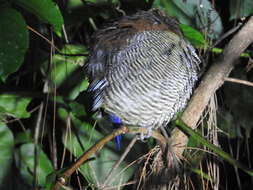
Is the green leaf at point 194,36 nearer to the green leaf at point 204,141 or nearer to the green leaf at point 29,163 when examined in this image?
the green leaf at point 204,141

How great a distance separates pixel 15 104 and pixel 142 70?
77cm

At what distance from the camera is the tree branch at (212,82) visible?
1549mm

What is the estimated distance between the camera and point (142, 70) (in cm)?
139

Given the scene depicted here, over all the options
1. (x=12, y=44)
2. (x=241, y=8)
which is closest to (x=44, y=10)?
(x=12, y=44)

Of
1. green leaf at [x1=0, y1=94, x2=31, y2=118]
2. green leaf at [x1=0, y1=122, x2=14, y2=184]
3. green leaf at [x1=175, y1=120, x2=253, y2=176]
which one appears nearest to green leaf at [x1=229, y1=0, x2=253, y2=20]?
green leaf at [x1=175, y1=120, x2=253, y2=176]

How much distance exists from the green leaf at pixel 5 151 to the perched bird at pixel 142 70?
58 centimetres

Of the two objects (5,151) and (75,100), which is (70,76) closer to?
(75,100)

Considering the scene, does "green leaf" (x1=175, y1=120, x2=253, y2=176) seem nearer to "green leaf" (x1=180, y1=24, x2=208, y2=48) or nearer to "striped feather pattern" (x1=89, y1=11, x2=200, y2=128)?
"striped feather pattern" (x1=89, y1=11, x2=200, y2=128)

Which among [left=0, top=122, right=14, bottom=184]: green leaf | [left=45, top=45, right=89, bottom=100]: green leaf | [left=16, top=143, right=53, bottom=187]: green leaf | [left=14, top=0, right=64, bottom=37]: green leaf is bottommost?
[left=16, top=143, right=53, bottom=187]: green leaf

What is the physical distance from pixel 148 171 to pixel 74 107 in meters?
0.51

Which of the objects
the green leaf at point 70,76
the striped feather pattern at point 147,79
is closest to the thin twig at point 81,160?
the striped feather pattern at point 147,79

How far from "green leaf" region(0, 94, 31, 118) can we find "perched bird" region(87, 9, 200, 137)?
0.51 m

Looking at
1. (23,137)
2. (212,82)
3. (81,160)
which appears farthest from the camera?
(23,137)

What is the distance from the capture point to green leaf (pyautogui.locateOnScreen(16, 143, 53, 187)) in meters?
1.93
